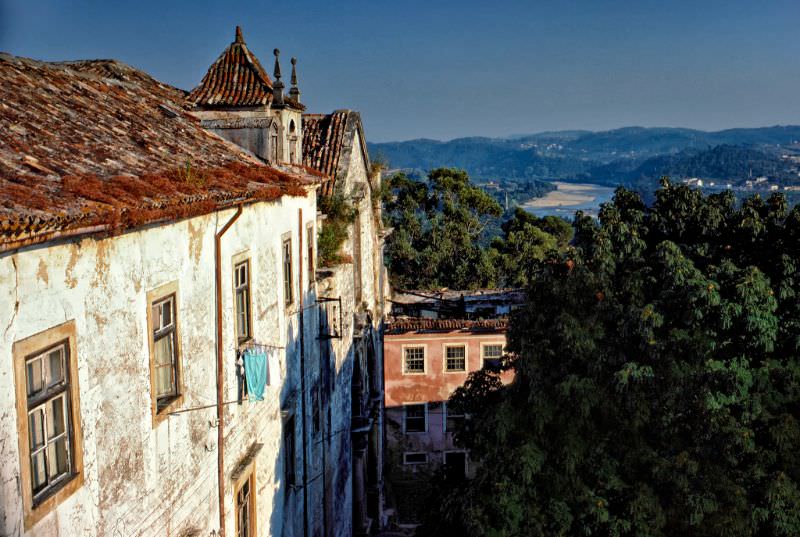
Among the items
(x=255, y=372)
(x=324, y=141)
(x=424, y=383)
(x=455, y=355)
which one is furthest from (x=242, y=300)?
(x=424, y=383)

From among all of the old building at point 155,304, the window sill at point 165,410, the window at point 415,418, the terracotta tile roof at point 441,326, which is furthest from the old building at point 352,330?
the window sill at point 165,410

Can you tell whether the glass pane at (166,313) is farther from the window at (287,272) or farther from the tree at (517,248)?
the tree at (517,248)

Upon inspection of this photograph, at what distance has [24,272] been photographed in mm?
6309

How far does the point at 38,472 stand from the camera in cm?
671

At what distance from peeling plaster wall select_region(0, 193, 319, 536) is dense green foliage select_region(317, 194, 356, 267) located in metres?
6.54

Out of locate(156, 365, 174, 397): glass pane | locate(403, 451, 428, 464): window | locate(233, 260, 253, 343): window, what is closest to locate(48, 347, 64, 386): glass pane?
locate(156, 365, 174, 397): glass pane

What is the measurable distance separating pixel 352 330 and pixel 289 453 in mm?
9094

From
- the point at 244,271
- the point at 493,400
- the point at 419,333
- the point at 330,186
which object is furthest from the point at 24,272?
the point at 419,333

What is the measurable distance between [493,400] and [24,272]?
38.5 feet

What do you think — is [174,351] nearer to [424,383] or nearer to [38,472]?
[38,472]

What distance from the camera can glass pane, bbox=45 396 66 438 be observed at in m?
6.86

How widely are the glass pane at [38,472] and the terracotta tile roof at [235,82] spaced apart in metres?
9.74

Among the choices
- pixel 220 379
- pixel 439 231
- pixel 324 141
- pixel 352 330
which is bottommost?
pixel 352 330

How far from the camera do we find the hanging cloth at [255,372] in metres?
12.2
